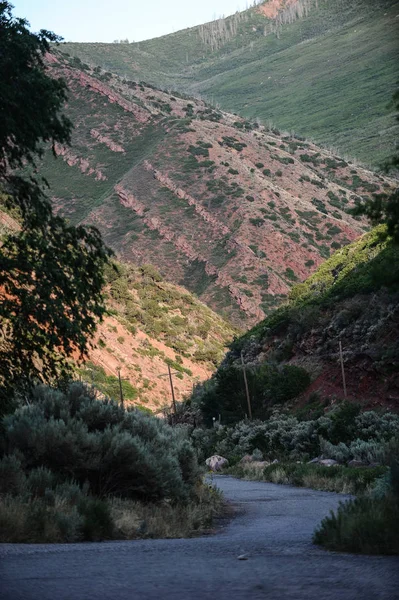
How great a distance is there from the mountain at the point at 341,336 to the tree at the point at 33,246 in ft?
66.5

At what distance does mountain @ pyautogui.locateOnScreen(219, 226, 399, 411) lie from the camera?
34.9 m

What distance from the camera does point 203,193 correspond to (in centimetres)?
9156

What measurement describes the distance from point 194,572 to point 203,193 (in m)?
85.1

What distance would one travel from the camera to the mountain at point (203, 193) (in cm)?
8219

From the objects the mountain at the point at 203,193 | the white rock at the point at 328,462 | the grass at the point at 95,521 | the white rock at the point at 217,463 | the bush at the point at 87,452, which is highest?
the mountain at the point at 203,193

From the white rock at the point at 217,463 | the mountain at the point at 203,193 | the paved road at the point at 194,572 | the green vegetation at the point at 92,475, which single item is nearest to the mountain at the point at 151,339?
the mountain at the point at 203,193

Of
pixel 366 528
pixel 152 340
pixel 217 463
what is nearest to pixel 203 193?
pixel 152 340

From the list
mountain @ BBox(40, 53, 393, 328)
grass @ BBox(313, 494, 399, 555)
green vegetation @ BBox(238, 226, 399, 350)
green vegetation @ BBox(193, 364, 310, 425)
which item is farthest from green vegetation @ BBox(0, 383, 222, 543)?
mountain @ BBox(40, 53, 393, 328)

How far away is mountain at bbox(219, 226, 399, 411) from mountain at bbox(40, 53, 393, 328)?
25.3m

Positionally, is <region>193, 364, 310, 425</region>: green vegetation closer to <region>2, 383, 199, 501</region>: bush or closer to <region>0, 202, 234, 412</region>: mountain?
<region>0, 202, 234, 412</region>: mountain

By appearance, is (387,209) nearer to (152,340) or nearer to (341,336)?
(341,336)

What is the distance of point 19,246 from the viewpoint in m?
10.5

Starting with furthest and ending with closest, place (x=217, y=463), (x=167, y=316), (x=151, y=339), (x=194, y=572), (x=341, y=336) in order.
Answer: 1. (x=167, y=316)
2. (x=151, y=339)
3. (x=341, y=336)
4. (x=217, y=463)
5. (x=194, y=572)

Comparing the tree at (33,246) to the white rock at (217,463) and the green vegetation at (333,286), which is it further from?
the green vegetation at (333,286)
